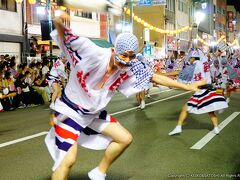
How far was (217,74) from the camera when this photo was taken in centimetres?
1484

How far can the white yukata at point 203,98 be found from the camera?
26.3ft

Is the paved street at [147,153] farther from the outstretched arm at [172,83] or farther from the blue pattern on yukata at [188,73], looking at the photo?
the outstretched arm at [172,83]

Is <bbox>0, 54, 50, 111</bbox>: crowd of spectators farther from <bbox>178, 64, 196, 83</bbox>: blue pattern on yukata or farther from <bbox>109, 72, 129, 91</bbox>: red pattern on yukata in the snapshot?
<bbox>109, 72, 129, 91</bbox>: red pattern on yukata

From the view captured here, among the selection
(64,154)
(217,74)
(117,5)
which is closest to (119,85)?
(64,154)

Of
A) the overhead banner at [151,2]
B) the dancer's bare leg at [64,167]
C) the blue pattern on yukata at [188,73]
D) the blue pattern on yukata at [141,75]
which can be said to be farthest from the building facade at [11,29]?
the dancer's bare leg at [64,167]

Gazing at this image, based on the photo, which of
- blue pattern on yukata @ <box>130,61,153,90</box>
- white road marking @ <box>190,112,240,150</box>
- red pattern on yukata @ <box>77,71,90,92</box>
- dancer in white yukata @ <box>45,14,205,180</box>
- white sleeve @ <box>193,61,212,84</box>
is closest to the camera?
dancer in white yukata @ <box>45,14,205,180</box>

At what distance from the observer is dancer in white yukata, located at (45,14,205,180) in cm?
371

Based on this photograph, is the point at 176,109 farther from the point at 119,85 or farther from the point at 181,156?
the point at 119,85

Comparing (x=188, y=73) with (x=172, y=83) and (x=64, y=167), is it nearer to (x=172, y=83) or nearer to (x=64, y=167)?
(x=172, y=83)

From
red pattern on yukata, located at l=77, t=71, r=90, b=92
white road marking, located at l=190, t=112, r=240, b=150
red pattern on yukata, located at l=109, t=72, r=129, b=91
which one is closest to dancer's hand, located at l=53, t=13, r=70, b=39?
red pattern on yukata, located at l=77, t=71, r=90, b=92

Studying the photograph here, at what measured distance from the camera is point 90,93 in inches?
151

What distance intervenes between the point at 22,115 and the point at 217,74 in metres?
7.45

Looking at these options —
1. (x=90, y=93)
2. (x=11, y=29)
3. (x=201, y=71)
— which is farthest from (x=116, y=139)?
(x=11, y=29)

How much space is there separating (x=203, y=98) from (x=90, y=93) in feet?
15.7
